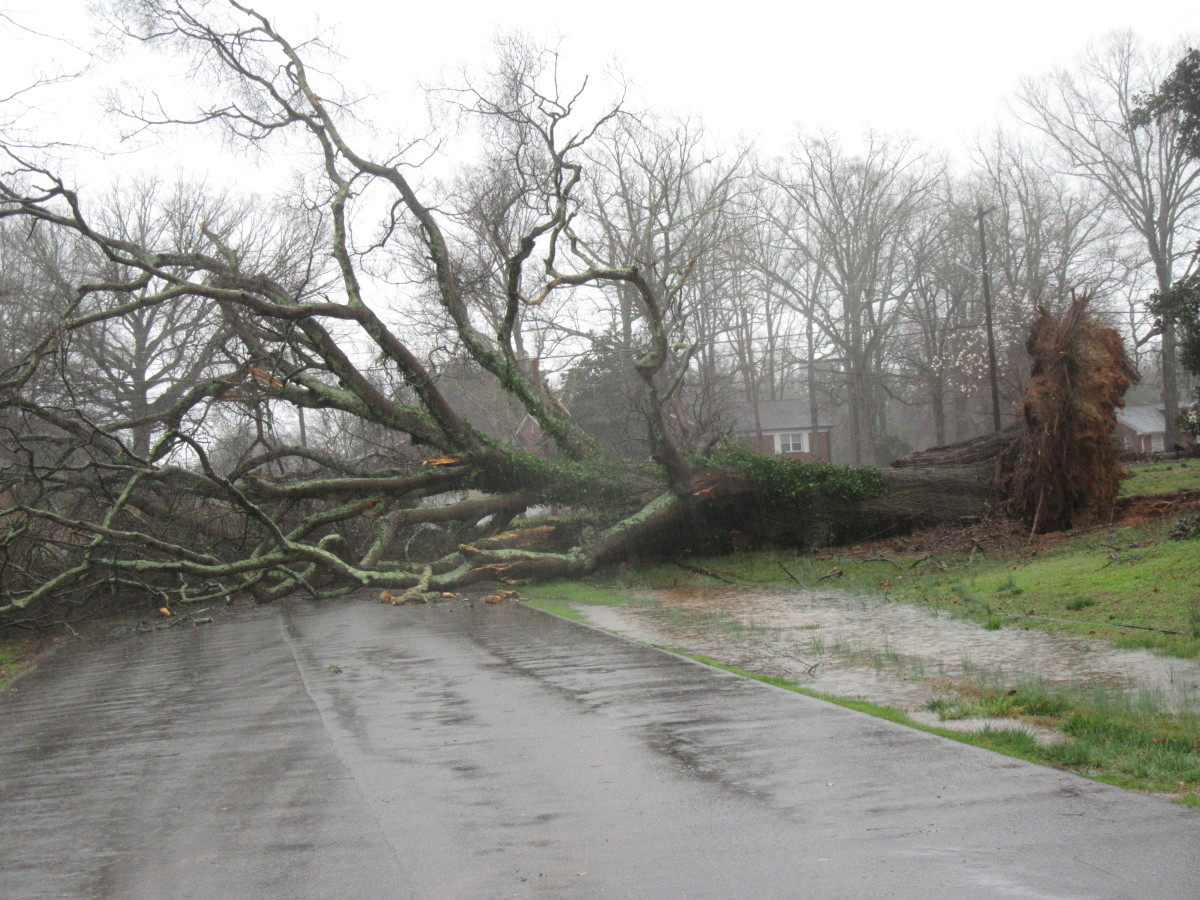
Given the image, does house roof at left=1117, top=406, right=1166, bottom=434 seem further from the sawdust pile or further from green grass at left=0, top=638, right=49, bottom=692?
green grass at left=0, top=638, right=49, bottom=692

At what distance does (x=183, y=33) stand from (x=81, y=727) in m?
12.7

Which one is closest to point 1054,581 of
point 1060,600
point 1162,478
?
point 1060,600

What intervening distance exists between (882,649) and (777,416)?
5106 cm

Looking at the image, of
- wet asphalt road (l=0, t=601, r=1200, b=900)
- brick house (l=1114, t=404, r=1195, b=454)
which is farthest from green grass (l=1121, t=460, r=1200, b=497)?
brick house (l=1114, t=404, r=1195, b=454)

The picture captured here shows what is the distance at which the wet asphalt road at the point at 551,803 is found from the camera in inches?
152

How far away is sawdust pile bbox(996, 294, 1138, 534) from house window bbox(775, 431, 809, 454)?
42.0 m

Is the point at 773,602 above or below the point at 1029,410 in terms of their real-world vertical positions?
below

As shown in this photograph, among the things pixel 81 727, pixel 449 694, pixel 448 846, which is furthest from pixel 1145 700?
pixel 81 727

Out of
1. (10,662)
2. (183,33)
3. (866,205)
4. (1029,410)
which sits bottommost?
(10,662)

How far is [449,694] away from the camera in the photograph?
7.91 m

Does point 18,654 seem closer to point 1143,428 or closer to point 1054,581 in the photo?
point 1054,581

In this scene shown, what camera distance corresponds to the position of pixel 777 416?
59.1 m

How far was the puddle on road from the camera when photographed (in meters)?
6.91

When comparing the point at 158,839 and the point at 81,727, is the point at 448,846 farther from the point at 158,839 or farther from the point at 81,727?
the point at 81,727
